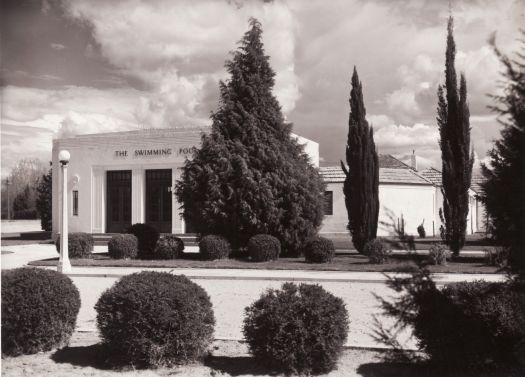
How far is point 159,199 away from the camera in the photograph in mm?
32438

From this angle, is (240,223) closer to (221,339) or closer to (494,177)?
(221,339)

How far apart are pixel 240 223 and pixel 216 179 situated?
6.35 ft

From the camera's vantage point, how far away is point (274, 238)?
61.2 ft

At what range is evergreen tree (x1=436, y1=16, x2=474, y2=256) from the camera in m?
19.0

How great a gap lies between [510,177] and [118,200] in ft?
102

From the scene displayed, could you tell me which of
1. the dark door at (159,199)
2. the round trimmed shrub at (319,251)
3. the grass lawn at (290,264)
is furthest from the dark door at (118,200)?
the round trimmed shrub at (319,251)

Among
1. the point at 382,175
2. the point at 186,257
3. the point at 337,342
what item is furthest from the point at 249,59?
the point at 337,342

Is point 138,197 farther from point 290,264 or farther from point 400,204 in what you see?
point 290,264

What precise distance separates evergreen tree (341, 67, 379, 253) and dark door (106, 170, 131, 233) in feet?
56.9

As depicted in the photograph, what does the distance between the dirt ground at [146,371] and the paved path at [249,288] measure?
837mm

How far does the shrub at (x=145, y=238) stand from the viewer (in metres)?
20.9

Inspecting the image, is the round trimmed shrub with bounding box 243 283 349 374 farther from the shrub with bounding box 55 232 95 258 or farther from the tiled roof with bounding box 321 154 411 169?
the tiled roof with bounding box 321 154 411 169

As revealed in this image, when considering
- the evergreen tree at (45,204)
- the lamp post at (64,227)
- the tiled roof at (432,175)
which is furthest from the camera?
the evergreen tree at (45,204)

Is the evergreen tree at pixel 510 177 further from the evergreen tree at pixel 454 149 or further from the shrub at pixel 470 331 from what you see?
the evergreen tree at pixel 454 149
